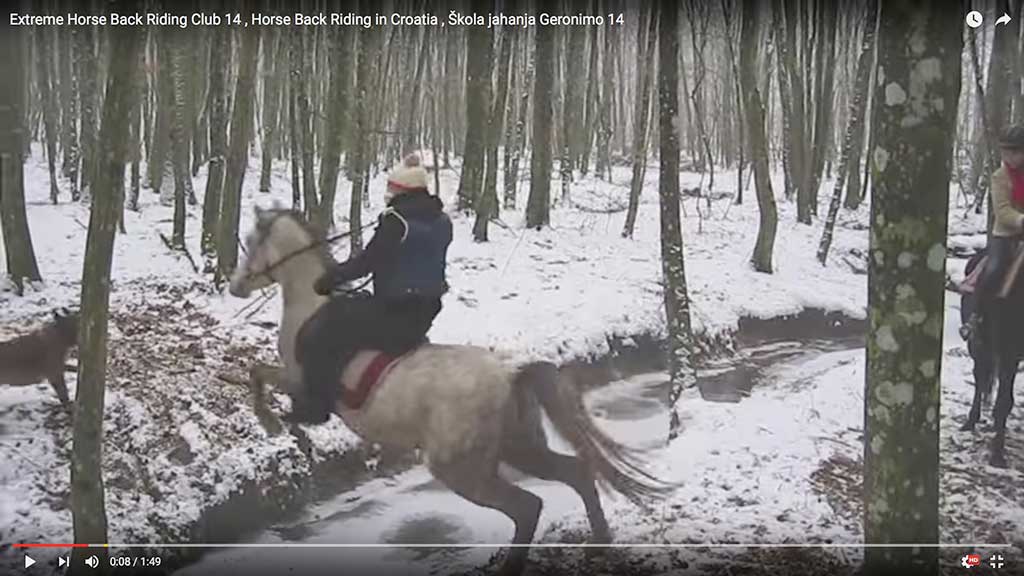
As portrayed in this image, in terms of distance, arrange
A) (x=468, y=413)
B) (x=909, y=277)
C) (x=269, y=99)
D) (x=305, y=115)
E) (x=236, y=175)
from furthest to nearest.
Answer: (x=305, y=115)
(x=269, y=99)
(x=236, y=175)
(x=468, y=413)
(x=909, y=277)

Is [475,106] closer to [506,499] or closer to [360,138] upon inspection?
[360,138]

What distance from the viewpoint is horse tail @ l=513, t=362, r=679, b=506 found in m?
2.45

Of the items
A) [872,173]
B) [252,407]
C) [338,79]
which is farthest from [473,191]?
[872,173]

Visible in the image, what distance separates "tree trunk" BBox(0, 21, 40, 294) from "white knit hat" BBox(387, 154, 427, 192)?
1022 millimetres

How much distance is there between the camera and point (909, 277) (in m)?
1.96

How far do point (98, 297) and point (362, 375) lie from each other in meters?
0.74

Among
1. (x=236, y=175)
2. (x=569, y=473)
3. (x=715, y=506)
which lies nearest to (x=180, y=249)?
(x=236, y=175)

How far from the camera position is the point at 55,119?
254 cm

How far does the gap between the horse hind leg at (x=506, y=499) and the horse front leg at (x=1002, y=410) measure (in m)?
1.35

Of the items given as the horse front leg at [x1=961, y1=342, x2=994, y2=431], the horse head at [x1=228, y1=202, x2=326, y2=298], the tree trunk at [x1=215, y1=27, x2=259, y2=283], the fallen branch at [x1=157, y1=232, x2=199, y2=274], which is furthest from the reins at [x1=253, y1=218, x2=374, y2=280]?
the horse front leg at [x1=961, y1=342, x2=994, y2=431]

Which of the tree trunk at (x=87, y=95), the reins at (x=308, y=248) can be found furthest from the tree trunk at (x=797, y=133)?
the tree trunk at (x=87, y=95)

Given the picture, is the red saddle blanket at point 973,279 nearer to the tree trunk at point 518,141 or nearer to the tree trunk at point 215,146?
the tree trunk at point 518,141

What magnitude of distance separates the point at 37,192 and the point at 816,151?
8.38ft

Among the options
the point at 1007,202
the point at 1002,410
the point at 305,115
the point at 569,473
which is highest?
the point at 305,115
